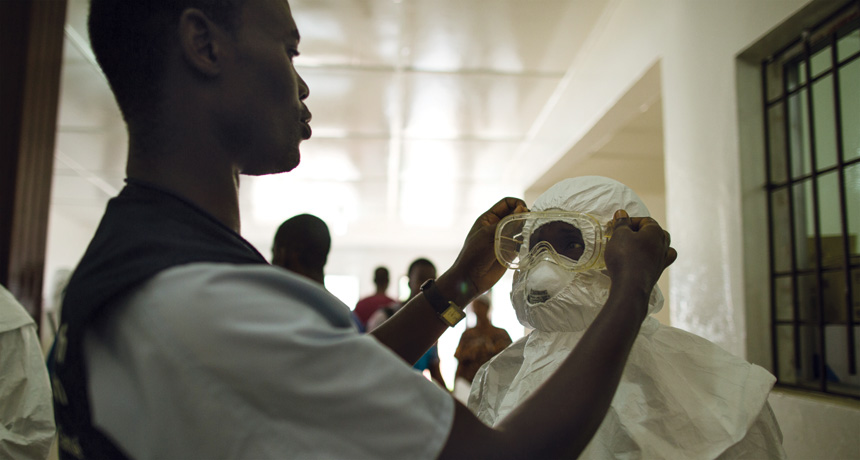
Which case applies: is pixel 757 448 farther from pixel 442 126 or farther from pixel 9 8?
pixel 442 126

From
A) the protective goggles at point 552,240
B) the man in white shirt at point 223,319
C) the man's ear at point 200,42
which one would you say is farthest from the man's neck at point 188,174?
the protective goggles at point 552,240

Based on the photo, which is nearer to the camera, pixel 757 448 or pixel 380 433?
pixel 380 433

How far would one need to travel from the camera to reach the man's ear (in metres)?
0.82

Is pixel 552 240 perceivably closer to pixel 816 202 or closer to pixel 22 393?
pixel 816 202

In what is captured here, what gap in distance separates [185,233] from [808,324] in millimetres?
2372

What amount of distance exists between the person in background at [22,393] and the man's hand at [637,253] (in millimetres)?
1819

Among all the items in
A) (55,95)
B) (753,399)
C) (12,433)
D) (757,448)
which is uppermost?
(55,95)

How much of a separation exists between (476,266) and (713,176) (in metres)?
1.75

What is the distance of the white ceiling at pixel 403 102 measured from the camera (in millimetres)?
3918

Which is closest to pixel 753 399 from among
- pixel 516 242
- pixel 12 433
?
pixel 516 242

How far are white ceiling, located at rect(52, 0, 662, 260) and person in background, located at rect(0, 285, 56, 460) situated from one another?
2448mm

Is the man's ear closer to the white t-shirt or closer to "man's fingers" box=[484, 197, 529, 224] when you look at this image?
the white t-shirt

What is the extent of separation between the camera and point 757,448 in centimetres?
131

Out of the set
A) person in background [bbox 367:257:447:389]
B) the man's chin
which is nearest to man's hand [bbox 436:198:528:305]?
the man's chin
